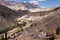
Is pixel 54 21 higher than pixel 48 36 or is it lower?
higher

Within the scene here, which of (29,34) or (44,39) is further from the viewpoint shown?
(29,34)

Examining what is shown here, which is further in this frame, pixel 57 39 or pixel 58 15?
pixel 58 15

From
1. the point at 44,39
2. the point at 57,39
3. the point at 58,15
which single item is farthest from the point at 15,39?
the point at 58,15

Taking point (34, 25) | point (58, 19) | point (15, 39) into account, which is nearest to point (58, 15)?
point (58, 19)

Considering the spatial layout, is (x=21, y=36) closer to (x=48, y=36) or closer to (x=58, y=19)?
(x=48, y=36)

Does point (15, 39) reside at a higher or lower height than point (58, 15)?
lower

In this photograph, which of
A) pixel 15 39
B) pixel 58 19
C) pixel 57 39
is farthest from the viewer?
pixel 58 19

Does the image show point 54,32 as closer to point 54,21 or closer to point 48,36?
point 48,36

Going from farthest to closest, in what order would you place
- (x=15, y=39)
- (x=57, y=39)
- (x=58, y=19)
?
(x=58, y=19), (x=15, y=39), (x=57, y=39)
